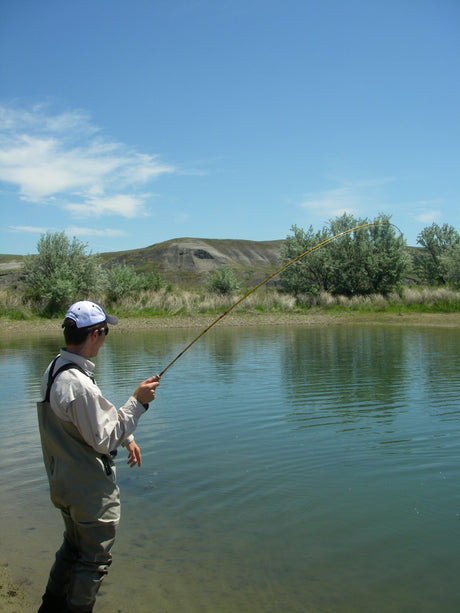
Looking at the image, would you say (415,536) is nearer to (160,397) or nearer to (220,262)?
(160,397)

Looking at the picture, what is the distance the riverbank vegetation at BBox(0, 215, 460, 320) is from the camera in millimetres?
32500

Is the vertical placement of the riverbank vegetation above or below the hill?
below

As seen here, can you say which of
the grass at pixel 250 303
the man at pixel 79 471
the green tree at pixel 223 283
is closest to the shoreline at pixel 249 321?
the grass at pixel 250 303

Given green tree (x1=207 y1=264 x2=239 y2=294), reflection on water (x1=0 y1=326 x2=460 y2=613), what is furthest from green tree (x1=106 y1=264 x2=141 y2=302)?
reflection on water (x1=0 y1=326 x2=460 y2=613)

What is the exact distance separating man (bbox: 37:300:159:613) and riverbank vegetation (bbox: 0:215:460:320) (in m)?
29.3

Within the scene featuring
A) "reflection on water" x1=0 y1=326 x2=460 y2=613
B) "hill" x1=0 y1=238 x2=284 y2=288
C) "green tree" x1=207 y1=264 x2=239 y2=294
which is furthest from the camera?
"hill" x1=0 y1=238 x2=284 y2=288

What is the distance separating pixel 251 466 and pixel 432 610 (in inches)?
116

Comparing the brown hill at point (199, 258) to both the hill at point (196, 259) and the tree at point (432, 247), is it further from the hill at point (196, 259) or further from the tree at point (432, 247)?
the tree at point (432, 247)

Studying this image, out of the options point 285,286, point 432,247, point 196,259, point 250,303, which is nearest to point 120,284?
point 250,303

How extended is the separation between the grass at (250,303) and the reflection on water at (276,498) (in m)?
21.4

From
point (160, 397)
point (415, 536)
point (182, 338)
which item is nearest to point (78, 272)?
point (182, 338)

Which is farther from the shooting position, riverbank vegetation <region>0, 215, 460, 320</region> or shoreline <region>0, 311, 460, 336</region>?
riverbank vegetation <region>0, 215, 460, 320</region>

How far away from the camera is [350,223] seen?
121 feet

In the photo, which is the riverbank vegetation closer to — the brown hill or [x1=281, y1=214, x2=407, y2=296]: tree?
[x1=281, y1=214, x2=407, y2=296]: tree
